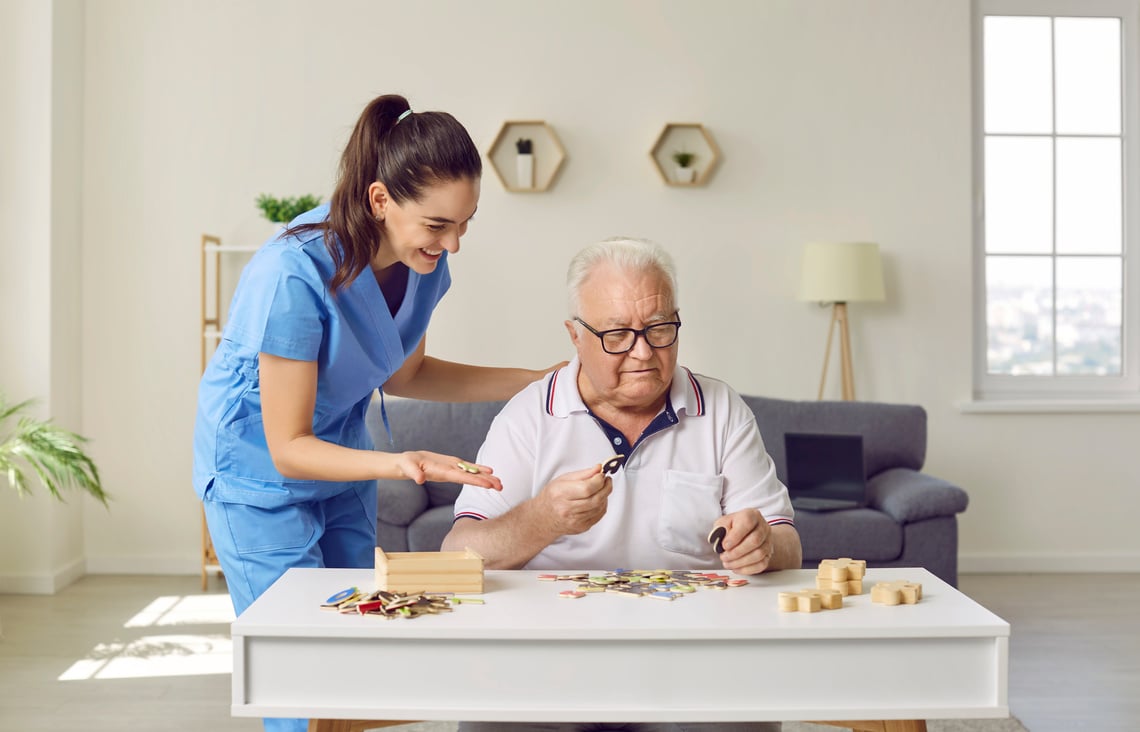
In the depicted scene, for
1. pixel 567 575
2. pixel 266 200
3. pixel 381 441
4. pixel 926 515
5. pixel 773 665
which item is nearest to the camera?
pixel 773 665

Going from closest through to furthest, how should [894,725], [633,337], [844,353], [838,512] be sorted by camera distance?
[894,725] → [633,337] → [838,512] → [844,353]

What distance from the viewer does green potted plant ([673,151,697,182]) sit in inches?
178

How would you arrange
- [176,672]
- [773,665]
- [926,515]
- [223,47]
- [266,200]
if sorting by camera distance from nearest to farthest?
[773,665], [176,672], [926,515], [266,200], [223,47]

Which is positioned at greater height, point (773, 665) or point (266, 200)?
point (266, 200)

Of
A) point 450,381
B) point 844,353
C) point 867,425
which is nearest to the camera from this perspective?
point 450,381

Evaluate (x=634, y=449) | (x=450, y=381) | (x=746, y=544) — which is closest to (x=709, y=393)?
(x=634, y=449)

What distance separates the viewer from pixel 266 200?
13.8ft

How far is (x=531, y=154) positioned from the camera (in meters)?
4.54

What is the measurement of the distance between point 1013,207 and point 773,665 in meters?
4.05

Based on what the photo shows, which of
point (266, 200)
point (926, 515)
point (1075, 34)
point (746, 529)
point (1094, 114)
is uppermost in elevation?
point (1075, 34)

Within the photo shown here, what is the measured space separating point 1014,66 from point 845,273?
138 centimetres

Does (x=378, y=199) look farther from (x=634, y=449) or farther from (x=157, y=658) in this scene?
(x=157, y=658)

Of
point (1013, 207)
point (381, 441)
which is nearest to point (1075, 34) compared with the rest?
point (1013, 207)

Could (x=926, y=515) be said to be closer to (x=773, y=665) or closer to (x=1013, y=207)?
(x=1013, y=207)
